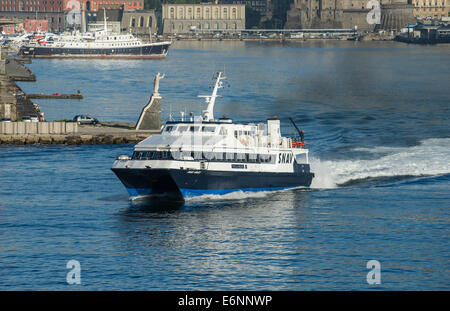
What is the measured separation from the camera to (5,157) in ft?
250

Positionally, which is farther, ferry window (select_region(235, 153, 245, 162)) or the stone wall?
the stone wall

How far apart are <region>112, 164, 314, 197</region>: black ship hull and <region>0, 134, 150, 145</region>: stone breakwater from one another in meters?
25.6

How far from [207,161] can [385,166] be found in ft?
59.5

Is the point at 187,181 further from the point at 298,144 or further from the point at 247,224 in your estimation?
the point at 298,144

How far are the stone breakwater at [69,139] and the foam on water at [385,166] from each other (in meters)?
19.0

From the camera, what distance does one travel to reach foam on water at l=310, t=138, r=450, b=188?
68500mm

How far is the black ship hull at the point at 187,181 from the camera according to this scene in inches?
2293

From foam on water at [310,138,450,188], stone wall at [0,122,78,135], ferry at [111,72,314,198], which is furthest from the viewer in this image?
stone wall at [0,122,78,135]

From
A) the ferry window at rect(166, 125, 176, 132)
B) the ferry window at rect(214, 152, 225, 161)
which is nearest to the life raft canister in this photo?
the ferry window at rect(214, 152, 225, 161)

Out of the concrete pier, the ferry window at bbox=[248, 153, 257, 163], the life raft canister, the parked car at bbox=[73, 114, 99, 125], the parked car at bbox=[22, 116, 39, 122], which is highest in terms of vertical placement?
the life raft canister

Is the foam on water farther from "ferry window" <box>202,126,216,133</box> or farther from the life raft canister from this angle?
"ferry window" <box>202,126,216,133</box>

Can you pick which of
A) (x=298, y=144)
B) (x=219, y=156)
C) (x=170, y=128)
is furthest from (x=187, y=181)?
(x=298, y=144)

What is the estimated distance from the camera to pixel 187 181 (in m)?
58.7

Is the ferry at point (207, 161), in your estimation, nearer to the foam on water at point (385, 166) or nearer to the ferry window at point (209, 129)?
the ferry window at point (209, 129)
